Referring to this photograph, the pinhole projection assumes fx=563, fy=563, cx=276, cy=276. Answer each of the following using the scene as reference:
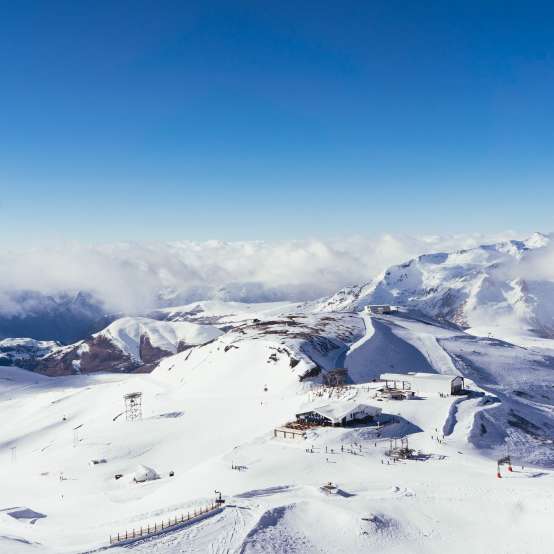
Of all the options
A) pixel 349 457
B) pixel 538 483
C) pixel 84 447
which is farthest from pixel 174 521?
pixel 84 447

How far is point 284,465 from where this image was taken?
210 feet

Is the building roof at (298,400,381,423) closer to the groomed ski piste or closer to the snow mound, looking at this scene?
the groomed ski piste

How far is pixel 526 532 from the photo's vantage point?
45125 mm

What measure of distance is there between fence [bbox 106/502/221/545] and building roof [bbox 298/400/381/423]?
110 feet

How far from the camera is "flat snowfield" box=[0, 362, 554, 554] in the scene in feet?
144

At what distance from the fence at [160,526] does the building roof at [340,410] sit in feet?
110

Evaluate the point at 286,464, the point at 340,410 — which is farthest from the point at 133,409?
the point at 286,464

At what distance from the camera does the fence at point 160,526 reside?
1645 inches

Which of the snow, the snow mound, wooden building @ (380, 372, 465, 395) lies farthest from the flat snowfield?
wooden building @ (380, 372, 465, 395)

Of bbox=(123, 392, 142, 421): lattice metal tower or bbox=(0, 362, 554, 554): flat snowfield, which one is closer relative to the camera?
bbox=(0, 362, 554, 554): flat snowfield

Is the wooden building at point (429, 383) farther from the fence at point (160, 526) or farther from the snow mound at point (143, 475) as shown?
the fence at point (160, 526)

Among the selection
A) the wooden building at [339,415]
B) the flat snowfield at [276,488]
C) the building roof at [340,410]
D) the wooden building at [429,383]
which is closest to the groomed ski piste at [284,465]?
the flat snowfield at [276,488]

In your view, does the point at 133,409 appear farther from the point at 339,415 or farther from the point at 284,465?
the point at 284,465

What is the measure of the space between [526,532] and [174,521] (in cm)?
2821
